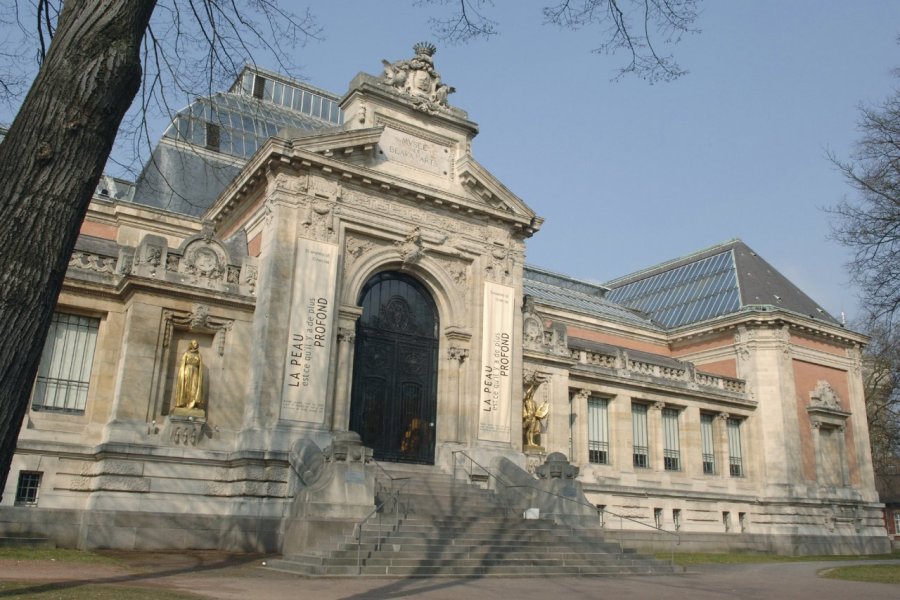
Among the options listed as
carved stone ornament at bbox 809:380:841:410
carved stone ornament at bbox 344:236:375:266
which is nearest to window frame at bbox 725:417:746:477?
carved stone ornament at bbox 809:380:841:410

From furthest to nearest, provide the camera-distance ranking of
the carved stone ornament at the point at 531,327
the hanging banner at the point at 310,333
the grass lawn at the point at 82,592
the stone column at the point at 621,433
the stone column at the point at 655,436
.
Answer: the stone column at the point at 655,436, the stone column at the point at 621,433, the carved stone ornament at the point at 531,327, the hanging banner at the point at 310,333, the grass lawn at the point at 82,592

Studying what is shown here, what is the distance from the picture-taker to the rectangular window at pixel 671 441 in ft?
102

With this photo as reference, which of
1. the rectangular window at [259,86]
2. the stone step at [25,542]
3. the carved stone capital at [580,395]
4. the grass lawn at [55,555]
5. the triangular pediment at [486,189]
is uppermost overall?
the rectangular window at [259,86]

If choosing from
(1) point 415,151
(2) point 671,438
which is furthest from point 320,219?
(2) point 671,438

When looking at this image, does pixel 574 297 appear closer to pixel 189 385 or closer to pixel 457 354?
pixel 457 354

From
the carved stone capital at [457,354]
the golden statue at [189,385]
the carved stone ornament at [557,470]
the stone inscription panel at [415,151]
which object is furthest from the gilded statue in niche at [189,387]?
the carved stone ornament at [557,470]

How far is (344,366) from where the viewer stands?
2084 centimetres

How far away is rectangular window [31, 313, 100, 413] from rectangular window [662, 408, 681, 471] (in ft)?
69.6

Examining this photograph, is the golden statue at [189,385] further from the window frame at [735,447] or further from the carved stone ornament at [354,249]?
the window frame at [735,447]

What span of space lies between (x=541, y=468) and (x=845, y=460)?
1993cm

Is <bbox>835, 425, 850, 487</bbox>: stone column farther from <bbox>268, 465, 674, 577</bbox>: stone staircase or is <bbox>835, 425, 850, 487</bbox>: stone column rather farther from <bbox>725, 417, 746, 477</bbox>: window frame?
<bbox>268, 465, 674, 577</bbox>: stone staircase

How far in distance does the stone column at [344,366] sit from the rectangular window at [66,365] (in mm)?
6107

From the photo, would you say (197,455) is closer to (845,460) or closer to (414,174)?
(414,174)

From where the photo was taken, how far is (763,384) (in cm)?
3328
